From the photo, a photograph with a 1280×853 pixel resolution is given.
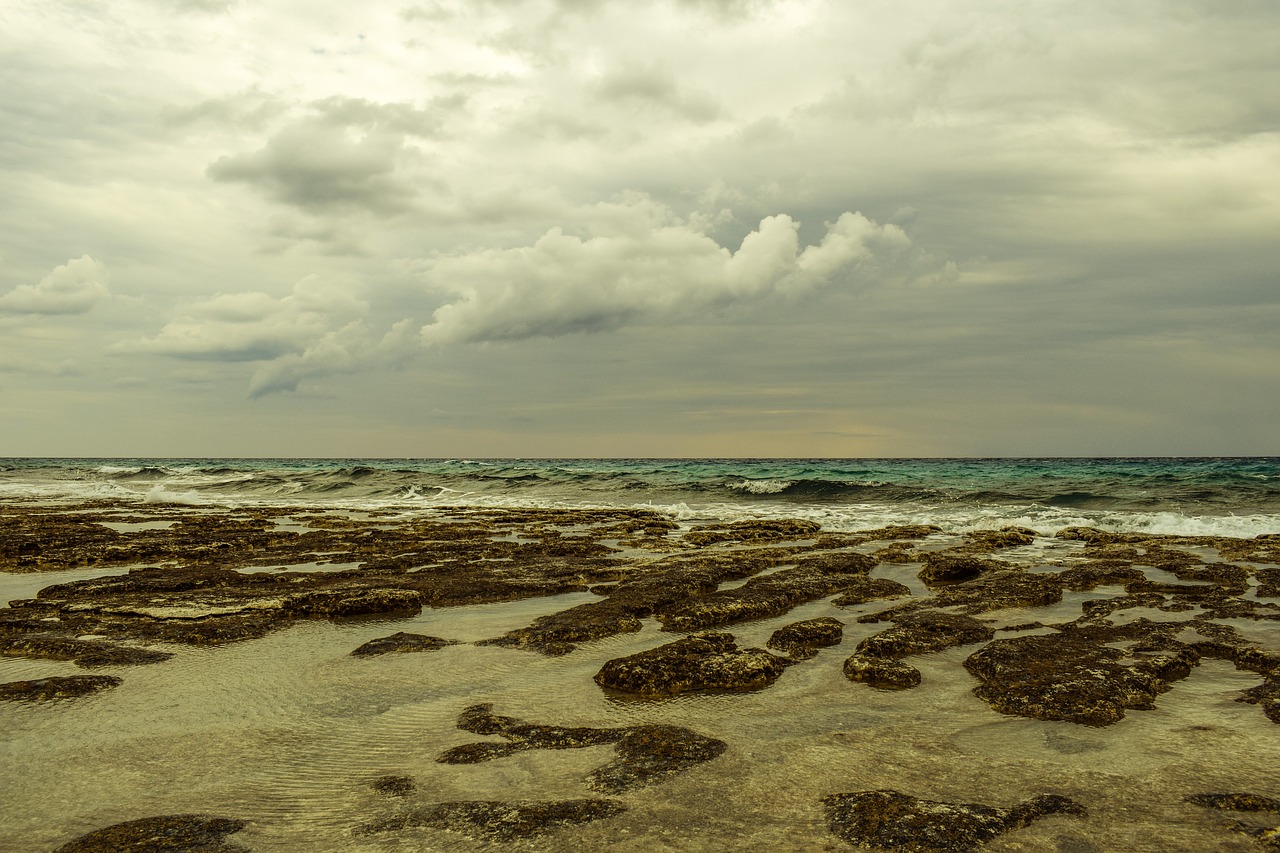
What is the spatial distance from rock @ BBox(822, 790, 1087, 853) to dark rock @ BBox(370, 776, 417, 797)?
9.30 feet

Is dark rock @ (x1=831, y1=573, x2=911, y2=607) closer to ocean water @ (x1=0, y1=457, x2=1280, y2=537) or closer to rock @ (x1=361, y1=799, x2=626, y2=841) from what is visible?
rock @ (x1=361, y1=799, x2=626, y2=841)

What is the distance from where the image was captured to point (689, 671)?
23.5 feet

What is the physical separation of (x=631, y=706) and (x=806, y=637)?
10.4 feet

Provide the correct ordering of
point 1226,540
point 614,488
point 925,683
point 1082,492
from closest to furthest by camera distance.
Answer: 1. point 925,683
2. point 1226,540
3. point 1082,492
4. point 614,488

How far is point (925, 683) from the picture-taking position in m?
7.27

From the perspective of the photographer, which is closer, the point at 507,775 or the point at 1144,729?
the point at 507,775

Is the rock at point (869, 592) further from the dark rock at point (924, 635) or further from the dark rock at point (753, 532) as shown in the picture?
the dark rock at point (753, 532)

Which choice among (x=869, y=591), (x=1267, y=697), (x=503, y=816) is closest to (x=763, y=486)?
(x=869, y=591)

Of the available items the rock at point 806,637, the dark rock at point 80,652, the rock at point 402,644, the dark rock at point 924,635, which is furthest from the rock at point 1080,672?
the dark rock at point 80,652

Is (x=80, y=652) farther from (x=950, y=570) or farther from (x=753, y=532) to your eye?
(x=753, y=532)

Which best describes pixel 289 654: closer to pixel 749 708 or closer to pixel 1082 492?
pixel 749 708

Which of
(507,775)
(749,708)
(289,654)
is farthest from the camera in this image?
(289,654)

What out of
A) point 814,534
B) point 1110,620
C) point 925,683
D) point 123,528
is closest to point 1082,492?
point 814,534

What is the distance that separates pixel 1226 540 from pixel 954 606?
14.3m
